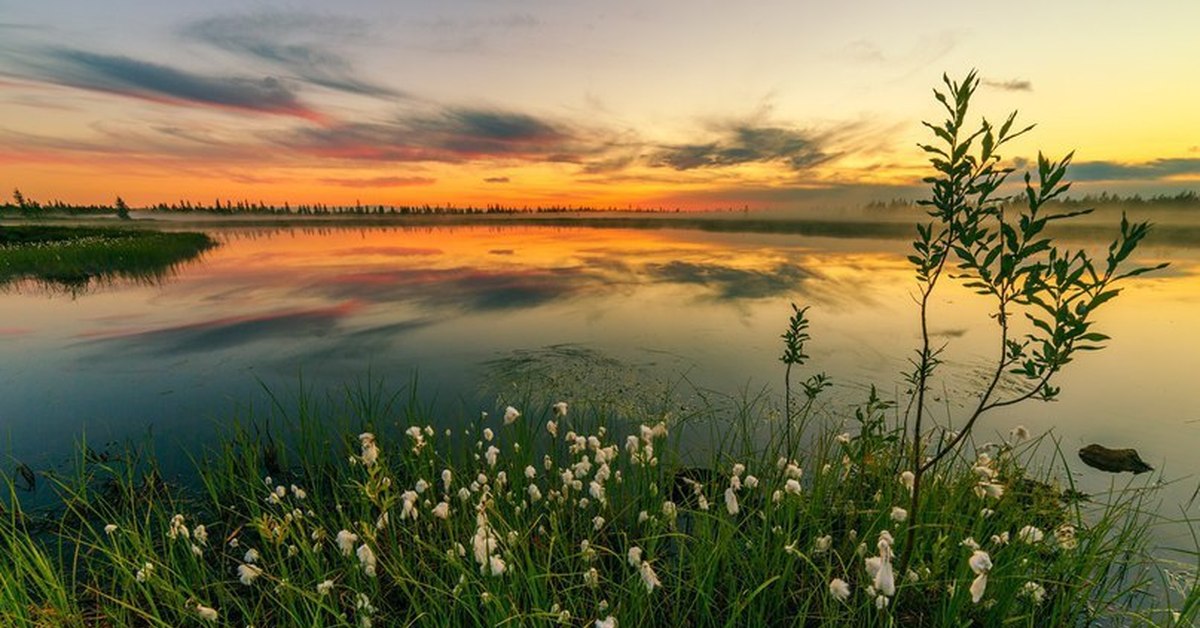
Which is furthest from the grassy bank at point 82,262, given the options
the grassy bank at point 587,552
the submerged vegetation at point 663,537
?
the submerged vegetation at point 663,537

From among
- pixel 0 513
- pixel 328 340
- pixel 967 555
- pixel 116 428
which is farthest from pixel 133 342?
pixel 967 555

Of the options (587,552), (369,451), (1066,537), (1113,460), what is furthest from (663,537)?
(1113,460)

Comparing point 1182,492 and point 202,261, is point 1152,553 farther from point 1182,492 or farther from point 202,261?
point 202,261

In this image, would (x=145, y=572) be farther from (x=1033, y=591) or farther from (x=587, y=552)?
Result: (x=1033, y=591)

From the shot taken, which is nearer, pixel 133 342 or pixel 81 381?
pixel 81 381

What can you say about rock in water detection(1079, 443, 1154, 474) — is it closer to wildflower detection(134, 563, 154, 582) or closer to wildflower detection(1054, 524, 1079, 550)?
wildflower detection(1054, 524, 1079, 550)

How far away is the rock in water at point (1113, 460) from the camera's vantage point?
760 centimetres

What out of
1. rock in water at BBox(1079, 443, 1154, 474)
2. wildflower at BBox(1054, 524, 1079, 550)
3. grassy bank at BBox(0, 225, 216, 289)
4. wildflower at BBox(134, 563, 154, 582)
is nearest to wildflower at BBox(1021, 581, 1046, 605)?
wildflower at BBox(1054, 524, 1079, 550)

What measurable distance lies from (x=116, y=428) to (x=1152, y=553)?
16032mm

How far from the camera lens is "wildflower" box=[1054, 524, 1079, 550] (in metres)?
4.36

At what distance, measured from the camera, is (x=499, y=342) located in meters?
14.3

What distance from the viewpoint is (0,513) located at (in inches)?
240

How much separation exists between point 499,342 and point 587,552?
1076cm

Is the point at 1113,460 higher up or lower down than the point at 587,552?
lower down
